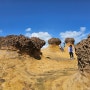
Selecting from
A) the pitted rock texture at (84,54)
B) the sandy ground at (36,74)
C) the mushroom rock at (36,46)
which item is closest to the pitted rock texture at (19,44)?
the mushroom rock at (36,46)

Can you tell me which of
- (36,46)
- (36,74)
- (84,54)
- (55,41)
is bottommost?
(36,74)

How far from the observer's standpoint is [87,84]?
12.2 meters

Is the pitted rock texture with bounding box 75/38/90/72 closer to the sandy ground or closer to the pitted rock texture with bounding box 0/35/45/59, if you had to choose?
the sandy ground

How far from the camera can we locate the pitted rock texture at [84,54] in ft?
42.1

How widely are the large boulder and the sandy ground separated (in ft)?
1.52

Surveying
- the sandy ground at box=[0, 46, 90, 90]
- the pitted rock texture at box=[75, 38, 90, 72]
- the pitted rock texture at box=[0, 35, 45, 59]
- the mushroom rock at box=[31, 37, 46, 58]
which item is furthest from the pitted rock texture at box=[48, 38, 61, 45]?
the pitted rock texture at box=[75, 38, 90, 72]

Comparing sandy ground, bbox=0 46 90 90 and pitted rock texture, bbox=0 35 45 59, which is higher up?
pitted rock texture, bbox=0 35 45 59

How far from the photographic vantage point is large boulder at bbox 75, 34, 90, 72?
12845 mm

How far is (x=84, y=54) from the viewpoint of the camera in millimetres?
13211

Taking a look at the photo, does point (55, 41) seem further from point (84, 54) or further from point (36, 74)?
point (84, 54)

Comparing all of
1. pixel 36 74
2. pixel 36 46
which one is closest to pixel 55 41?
pixel 36 46

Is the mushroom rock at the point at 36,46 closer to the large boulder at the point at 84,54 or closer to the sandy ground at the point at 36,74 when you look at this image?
the sandy ground at the point at 36,74

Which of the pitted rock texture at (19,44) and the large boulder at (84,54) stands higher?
the pitted rock texture at (19,44)

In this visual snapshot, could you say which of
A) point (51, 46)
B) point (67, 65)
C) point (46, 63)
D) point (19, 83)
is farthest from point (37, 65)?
point (51, 46)
